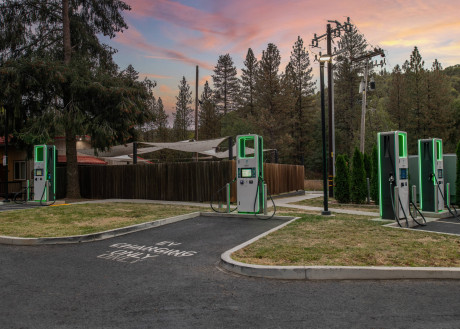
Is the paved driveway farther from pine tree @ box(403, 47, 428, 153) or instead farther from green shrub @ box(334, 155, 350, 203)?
pine tree @ box(403, 47, 428, 153)

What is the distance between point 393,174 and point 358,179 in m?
6.08

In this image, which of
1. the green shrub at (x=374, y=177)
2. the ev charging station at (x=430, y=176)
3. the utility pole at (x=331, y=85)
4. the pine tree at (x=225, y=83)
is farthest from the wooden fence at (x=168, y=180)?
the pine tree at (x=225, y=83)

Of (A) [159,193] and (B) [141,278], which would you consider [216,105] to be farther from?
(B) [141,278]

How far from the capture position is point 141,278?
4.94 metres

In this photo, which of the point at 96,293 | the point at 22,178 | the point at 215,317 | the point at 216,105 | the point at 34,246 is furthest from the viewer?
the point at 216,105

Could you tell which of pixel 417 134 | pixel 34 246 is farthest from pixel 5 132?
pixel 417 134

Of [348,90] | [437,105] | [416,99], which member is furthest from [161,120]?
[437,105]

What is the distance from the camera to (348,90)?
49219 mm

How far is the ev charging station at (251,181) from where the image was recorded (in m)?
10.7

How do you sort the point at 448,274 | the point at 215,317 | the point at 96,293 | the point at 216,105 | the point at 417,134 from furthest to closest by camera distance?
the point at 216,105 < the point at 417,134 < the point at 448,274 < the point at 96,293 < the point at 215,317

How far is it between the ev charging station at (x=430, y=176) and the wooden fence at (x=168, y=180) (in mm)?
7498

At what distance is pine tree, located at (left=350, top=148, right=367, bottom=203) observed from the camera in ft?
49.4

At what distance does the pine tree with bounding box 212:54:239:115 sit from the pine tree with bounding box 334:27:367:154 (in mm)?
18304

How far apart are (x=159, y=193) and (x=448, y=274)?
14.9m
